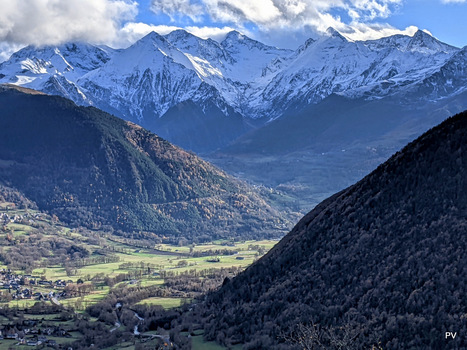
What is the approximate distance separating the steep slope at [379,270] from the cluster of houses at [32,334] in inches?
1171

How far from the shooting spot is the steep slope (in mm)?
90312

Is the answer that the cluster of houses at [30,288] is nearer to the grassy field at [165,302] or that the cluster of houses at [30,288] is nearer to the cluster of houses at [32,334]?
the grassy field at [165,302]

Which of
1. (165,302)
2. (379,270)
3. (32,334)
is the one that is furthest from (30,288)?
(379,270)

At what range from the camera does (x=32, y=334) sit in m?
130

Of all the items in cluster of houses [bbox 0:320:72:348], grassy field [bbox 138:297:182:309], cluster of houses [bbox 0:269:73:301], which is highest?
cluster of houses [bbox 0:269:73:301]

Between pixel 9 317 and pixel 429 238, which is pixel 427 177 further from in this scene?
pixel 9 317

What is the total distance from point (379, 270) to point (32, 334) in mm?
69101

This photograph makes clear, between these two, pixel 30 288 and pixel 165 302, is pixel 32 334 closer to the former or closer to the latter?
pixel 165 302

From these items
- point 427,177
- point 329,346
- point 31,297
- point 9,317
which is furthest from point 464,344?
point 31,297

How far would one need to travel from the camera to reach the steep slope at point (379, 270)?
3556 inches

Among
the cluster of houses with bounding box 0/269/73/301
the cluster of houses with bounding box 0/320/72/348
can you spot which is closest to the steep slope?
the cluster of houses with bounding box 0/320/72/348

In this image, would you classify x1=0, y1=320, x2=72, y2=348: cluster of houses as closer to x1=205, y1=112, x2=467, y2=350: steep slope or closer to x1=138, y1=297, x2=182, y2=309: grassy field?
x1=205, y1=112, x2=467, y2=350: steep slope

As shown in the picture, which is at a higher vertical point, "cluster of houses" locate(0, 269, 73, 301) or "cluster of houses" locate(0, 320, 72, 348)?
"cluster of houses" locate(0, 269, 73, 301)

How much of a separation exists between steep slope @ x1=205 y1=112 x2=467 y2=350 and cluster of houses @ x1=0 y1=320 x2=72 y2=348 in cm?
2975
